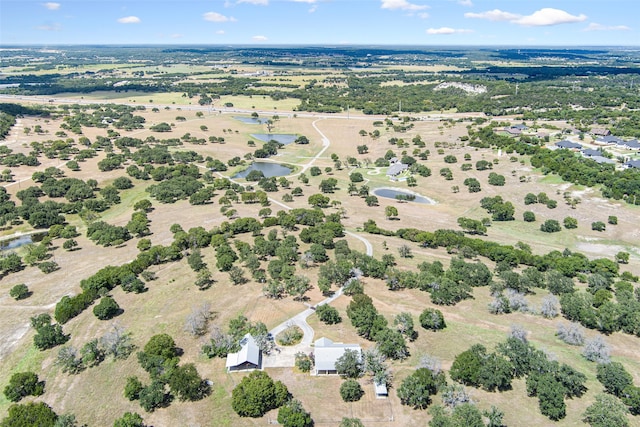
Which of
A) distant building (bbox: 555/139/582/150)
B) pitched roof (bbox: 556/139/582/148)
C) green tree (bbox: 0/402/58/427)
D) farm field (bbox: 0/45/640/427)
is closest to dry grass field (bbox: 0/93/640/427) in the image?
farm field (bbox: 0/45/640/427)

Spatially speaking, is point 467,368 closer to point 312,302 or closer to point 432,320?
point 432,320

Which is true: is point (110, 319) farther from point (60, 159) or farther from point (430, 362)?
point (60, 159)

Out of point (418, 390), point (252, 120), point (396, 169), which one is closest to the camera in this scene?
point (418, 390)

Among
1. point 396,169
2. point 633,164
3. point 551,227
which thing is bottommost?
point 551,227

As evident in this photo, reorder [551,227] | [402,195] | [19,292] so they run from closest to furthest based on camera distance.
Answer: [19,292], [551,227], [402,195]

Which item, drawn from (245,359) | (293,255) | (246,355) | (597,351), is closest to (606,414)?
(597,351)

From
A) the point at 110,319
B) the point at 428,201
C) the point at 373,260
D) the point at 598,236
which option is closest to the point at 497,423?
the point at 373,260

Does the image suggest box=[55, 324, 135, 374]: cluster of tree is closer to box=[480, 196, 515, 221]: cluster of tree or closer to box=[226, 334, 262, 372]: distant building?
box=[226, 334, 262, 372]: distant building
